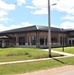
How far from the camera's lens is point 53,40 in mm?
68938

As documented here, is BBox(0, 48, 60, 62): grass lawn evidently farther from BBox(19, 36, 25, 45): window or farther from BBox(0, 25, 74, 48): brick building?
BBox(19, 36, 25, 45): window

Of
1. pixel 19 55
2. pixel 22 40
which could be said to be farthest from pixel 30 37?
pixel 19 55

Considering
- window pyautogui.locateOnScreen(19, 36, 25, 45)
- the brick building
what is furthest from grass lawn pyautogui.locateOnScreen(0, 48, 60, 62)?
window pyautogui.locateOnScreen(19, 36, 25, 45)

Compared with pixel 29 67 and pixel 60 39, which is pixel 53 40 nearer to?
pixel 60 39

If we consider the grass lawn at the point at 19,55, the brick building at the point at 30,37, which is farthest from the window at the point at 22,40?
the grass lawn at the point at 19,55

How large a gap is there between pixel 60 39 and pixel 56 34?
3.21 meters

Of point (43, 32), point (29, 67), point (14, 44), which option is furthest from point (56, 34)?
point (29, 67)

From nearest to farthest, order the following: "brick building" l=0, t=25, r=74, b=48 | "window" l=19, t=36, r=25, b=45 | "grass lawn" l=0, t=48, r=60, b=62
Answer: "grass lawn" l=0, t=48, r=60, b=62, "brick building" l=0, t=25, r=74, b=48, "window" l=19, t=36, r=25, b=45

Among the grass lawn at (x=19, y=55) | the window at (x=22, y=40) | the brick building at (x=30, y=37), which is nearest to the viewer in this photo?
the grass lawn at (x=19, y=55)

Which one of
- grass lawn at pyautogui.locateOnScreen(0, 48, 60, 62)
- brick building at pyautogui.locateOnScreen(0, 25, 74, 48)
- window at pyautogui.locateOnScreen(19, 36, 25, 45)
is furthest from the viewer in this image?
window at pyautogui.locateOnScreen(19, 36, 25, 45)

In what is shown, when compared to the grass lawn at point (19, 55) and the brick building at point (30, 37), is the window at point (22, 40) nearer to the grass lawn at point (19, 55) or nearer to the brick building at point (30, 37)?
the brick building at point (30, 37)

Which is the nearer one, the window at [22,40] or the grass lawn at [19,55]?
the grass lawn at [19,55]

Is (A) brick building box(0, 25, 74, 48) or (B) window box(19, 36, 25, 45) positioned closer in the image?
(A) brick building box(0, 25, 74, 48)

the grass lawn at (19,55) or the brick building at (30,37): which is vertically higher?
the brick building at (30,37)
